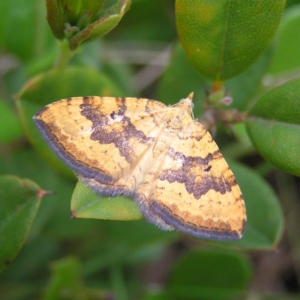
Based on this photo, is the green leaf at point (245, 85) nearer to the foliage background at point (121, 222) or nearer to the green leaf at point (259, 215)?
the foliage background at point (121, 222)

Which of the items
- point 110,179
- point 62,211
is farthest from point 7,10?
point 110,179

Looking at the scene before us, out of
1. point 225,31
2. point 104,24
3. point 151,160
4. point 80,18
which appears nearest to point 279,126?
point 225,31

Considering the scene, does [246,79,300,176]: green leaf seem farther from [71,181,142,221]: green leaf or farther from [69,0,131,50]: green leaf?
[69,0,131,50]: green leaf

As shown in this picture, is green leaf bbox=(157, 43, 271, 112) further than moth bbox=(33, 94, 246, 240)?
Yes

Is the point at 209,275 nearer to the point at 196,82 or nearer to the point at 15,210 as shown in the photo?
the point at 196,82

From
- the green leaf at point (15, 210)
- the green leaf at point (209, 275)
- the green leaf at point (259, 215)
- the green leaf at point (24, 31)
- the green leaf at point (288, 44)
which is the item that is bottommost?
the green leaf at point (209, 275)

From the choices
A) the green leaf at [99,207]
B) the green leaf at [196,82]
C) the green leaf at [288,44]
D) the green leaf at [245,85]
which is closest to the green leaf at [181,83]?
the green leaf at [196,82]

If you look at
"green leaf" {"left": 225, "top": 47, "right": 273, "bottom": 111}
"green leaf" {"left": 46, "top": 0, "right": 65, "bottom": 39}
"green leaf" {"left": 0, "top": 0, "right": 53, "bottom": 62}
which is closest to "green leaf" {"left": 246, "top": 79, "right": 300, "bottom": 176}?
"green leaf" {"left": 225, "top": 47, "right": 273, "bottom": 111}
